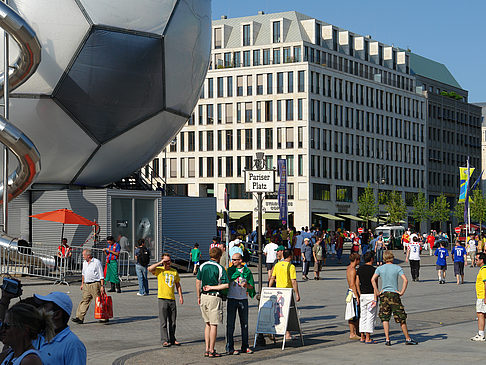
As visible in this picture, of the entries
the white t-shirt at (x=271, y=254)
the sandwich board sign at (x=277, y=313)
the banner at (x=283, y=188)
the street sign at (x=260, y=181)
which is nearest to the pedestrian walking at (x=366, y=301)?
the sandwich board sign at (x=277, y=313)

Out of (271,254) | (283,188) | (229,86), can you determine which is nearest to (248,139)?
(229,86)

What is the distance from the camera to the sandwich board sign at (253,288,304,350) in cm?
1199

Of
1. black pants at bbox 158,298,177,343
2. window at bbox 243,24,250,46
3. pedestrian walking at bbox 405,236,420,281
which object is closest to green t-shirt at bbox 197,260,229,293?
black pants at bbox 158,298,177,343

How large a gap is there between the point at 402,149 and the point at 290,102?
67.4 feet

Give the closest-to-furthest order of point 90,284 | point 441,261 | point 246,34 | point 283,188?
1. point 90,284
2. point 441,261
3. point 283,188
4. point 246,34

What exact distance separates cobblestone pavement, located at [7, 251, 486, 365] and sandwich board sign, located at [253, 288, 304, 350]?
26 cm

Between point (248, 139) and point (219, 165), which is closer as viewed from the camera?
point (248, 139)

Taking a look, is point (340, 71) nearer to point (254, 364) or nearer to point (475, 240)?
point (475, 240)

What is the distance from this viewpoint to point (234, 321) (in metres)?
11.7

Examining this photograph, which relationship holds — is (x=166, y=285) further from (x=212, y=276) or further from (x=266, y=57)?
(x=266, y=57)

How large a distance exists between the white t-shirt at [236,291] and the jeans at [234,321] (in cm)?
5

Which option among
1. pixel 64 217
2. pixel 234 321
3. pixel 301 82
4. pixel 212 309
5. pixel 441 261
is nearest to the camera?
pixel 212 309

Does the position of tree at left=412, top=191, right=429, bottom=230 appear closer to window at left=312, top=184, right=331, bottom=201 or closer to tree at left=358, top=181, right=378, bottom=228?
tree at left=358, top=181, right=378, bottom=228

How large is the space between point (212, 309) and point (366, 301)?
95.6 inches
